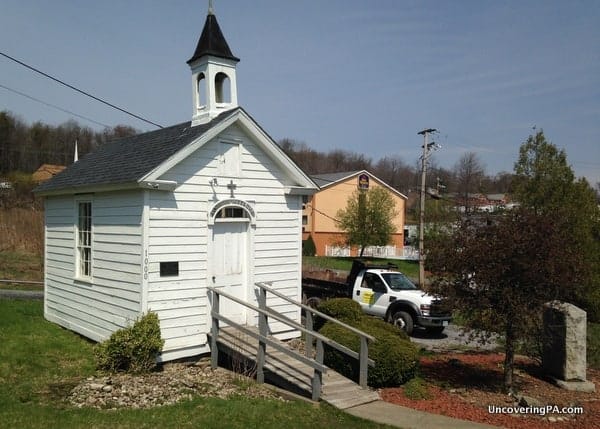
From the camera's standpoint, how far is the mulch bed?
812cm

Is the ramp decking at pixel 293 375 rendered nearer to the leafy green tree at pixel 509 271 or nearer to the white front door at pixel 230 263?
the white front door at pixel 230 263

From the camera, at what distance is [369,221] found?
39.0 m

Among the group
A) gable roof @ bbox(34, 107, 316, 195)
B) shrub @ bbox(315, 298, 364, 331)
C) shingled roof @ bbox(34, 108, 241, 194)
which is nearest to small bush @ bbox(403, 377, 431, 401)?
shrub @ bbox(315, 298, 364, 331)

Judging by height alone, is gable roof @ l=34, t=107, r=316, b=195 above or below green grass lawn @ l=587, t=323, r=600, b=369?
above

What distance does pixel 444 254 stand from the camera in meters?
9.61

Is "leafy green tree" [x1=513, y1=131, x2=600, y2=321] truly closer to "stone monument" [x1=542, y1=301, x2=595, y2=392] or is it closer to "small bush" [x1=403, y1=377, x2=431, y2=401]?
"stone monument" [x1=542, y1=301, x2=595, y2=392]

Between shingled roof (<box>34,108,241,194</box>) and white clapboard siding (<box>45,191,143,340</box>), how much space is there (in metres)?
0.38

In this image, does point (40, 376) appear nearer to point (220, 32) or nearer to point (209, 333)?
point (209, 333)

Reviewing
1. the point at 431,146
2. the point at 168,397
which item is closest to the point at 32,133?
the point at 431,146

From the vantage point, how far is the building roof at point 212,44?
39.3 ft

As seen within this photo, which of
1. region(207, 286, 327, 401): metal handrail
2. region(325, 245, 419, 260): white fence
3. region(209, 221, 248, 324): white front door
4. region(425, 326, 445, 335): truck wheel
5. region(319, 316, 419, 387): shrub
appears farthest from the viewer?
region(325, 245, 419, 260): white fence

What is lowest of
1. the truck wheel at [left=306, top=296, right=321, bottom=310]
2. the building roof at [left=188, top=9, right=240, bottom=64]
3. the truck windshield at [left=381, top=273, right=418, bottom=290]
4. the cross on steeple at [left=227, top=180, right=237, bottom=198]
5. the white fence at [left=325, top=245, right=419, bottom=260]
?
the white fence at [left=325, top=245, right=419, bottom=260]

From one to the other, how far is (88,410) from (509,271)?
23.5 feet

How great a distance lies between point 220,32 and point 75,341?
7.85m
